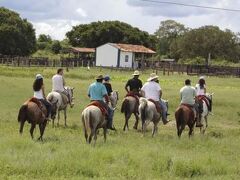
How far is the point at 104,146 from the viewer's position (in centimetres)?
1456

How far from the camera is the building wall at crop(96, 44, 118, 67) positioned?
9212 cm

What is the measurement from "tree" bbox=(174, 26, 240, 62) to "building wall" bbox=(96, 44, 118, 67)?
721 inches

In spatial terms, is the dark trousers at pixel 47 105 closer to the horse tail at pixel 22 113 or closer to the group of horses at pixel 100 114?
the group of horses at pixel 100 114

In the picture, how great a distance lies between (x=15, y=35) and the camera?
93.1 meters

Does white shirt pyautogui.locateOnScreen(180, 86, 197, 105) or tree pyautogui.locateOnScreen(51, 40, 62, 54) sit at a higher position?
tree pyautogui.locateOnScreen(51, 40, 62, 54)

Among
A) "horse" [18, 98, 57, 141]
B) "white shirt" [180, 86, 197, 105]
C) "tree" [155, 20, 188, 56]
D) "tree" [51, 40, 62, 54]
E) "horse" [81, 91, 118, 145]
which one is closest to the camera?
"horse" [81, 91, 118, 145]

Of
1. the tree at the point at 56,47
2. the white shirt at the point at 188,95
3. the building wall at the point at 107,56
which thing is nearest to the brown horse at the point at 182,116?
the white shirt at the point at 188,95

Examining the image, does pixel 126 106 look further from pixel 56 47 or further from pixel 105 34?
pixel 56 47

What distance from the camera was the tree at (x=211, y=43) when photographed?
101 metres

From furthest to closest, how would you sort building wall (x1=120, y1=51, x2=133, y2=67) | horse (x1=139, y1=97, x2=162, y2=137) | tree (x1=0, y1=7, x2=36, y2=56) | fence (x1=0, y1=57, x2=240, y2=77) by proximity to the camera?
tree (x1=0, y1=7, x2=36, y2=56), building wall (x1=120, y1=51, x2=133, y2=67), fence (x1=0, y1=57, x2=240, y2=77), horse (x1=139, y1=97, x2=162, y2=137)

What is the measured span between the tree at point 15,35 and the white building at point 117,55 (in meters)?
Result: 13.1

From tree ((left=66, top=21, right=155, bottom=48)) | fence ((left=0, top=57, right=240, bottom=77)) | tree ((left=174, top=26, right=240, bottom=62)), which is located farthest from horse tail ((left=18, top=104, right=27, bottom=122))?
tree ((left=66, top=21, right=155, bottom=48))

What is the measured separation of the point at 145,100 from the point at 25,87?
22.4m

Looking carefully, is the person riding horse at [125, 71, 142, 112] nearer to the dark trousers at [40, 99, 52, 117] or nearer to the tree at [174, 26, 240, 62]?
the dark trousers at [40, 99, 52, 117]
